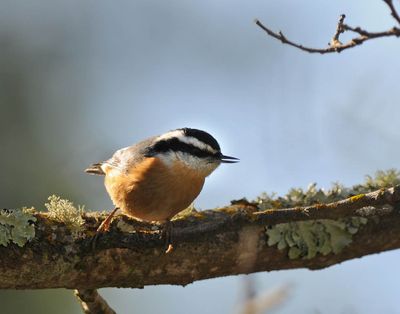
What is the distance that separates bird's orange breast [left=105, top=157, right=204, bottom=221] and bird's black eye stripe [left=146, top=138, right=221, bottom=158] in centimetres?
9

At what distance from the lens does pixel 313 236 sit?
13.4ft

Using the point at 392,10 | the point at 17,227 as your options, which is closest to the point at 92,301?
the point at 17,227

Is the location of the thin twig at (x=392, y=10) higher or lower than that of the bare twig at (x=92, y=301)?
higher

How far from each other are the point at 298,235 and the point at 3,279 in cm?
160

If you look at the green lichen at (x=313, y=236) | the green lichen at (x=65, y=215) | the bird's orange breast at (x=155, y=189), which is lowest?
the green lichen at (x=65, y=215)

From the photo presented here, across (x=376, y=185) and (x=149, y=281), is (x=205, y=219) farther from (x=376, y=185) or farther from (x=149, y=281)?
(x=376, y=185)

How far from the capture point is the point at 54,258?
3.41 metres

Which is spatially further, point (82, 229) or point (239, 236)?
point (239, 236)

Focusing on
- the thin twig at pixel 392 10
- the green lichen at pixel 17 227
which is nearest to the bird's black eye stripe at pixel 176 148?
the green lichen at pixel 17 227

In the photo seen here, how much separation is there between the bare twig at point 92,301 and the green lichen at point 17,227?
498mm

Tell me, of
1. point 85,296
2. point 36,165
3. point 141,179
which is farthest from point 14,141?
point 85,296

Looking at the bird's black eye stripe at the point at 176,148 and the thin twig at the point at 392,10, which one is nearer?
the thin twig at the point at 392,10

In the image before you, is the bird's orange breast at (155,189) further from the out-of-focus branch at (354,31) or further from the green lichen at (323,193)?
the out-of-focus branch at (354,31)

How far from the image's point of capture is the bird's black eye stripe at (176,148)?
179 inches
